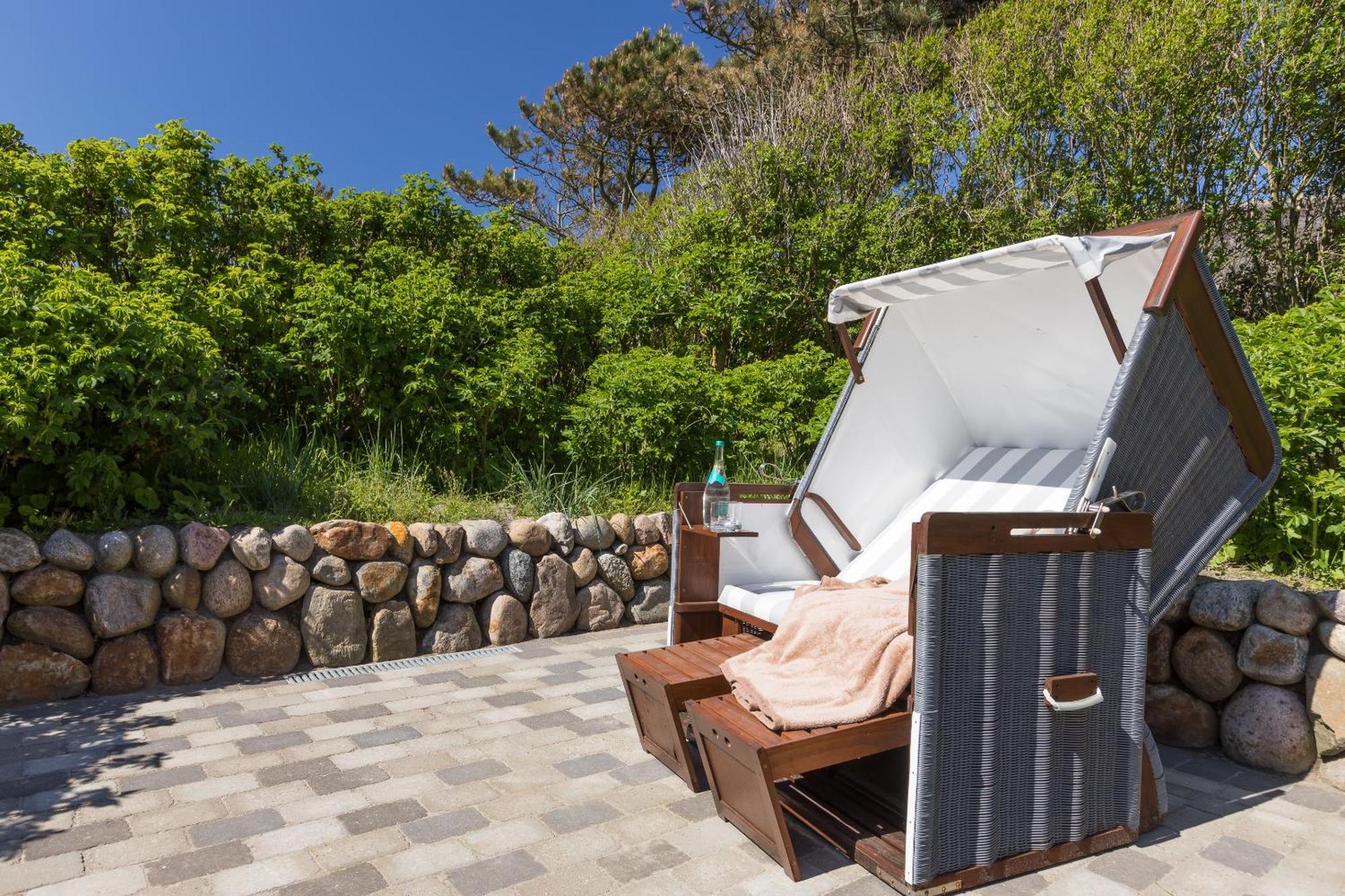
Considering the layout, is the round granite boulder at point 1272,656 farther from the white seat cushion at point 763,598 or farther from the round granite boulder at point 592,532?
the round granite boulder at point 592,532

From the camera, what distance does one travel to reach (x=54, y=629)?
3.94 m

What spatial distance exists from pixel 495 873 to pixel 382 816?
59cm

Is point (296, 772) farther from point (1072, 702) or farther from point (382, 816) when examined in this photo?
point (1072, 702)

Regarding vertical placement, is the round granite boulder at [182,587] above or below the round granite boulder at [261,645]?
above

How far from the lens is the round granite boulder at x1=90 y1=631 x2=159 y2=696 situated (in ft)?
13.3

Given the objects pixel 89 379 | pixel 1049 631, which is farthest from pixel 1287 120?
pixel 89 379

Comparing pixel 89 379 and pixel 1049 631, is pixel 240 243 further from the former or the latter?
pixel 1049 631

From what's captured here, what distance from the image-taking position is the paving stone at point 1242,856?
8.54 ft

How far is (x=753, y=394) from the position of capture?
272 inches

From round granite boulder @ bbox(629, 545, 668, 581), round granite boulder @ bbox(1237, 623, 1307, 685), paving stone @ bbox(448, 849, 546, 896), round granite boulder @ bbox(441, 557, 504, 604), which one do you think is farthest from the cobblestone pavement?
round granite boulder @ bbox(629, 545, 668, 581)

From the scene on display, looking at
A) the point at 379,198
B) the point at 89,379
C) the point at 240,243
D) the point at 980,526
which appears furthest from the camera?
the point at 379,198

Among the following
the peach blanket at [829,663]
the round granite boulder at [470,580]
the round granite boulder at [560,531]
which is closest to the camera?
the peach blanket at [829,663]

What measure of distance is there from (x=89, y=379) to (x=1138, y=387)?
175 inches

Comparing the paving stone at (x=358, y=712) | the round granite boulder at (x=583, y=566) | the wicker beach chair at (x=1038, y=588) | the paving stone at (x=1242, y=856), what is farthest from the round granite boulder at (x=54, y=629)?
the paving stone at (x=1242, y=856)
